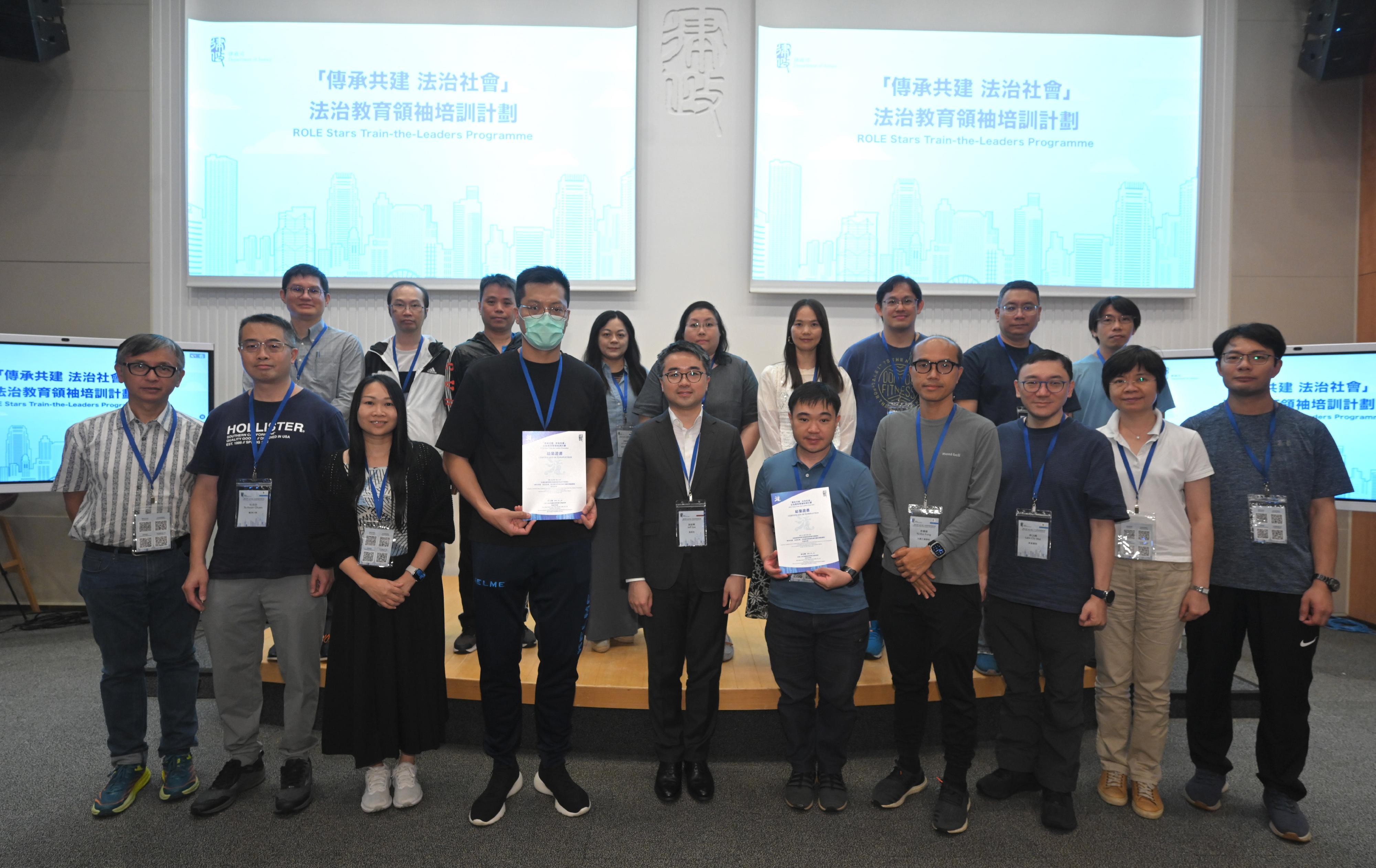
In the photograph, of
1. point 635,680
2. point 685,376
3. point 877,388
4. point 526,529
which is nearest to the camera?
point 526,529

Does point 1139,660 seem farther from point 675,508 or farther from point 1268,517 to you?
point 675,508

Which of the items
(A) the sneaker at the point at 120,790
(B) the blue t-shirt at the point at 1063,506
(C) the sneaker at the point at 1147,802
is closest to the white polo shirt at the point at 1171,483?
(B) the blue t-shirt at the point at 1063,506

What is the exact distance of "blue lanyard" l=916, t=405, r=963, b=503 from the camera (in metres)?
2.35

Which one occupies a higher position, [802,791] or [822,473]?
[822,473]

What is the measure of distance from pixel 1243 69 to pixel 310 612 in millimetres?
6489

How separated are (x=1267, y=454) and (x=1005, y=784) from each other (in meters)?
1.48

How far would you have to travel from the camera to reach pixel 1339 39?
442cm

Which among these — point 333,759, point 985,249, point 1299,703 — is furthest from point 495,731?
point 985,249

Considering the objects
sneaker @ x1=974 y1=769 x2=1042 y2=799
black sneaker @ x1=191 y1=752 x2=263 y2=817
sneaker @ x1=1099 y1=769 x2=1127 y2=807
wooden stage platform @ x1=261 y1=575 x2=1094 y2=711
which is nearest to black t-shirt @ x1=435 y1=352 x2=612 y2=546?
wooden stage platform @ x1=261 y1=575 x2=1094 y2=711

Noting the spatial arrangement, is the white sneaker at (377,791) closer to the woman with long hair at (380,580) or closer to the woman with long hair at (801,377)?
the woman with long hair at (380,580)

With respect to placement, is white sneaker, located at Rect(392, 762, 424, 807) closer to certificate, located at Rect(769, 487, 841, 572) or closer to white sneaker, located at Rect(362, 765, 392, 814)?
white sneaker, located at Rect(362, 765, 392, 814)

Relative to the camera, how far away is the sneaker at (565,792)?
2.37 m

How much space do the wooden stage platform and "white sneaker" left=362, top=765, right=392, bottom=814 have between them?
47 cm

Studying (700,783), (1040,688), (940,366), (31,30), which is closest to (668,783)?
(700,783)
